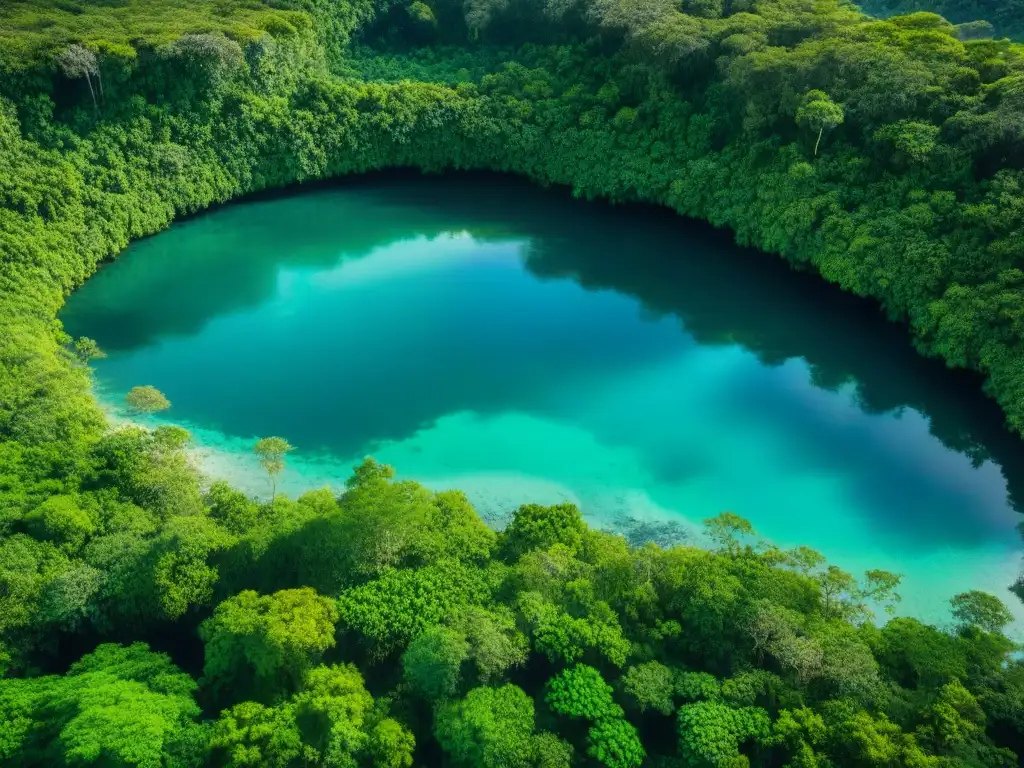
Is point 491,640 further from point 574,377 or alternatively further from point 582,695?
point 574,377

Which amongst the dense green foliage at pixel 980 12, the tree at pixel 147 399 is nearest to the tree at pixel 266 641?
the tree at pixel 147 399

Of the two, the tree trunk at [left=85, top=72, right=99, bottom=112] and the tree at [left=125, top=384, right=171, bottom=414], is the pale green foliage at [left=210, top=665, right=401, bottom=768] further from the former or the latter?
the tree trunk at [left=85, top=72, right=99, bottom=112]

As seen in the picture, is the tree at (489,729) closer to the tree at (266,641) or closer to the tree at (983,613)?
the tree at (266,641)

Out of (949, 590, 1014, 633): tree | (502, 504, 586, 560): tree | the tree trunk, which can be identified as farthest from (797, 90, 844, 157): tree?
the tree trunk

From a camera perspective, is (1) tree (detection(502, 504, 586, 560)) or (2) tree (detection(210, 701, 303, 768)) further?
(1) tree (detection(502, 504, 586, 560))

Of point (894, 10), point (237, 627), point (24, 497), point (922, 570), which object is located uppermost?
point (894, 10)

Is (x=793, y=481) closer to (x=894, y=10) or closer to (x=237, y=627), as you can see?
(x=237, y=627)

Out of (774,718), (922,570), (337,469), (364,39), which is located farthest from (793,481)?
(364,39)
